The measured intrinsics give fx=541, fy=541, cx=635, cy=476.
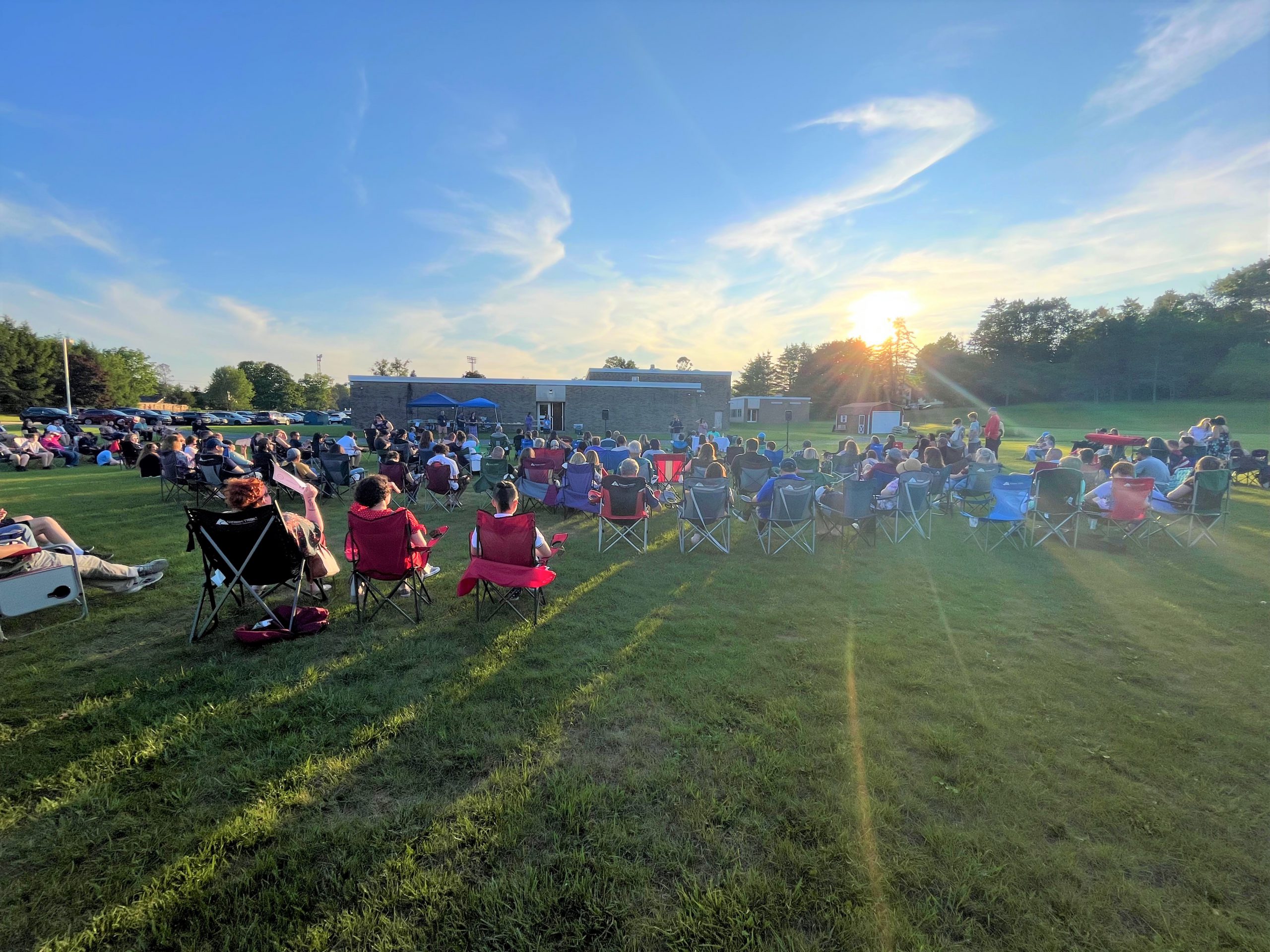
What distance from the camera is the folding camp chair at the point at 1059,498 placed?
679 cm

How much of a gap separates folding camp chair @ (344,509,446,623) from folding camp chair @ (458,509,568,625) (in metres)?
0.43

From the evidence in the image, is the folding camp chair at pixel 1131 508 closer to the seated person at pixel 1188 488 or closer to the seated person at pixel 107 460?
the seated person at pixel 1188 488

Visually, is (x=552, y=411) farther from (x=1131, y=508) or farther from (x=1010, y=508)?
(x=1131, y=508)

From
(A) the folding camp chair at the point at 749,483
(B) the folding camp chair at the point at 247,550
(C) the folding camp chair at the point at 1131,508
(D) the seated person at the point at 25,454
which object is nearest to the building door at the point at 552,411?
(D) the seated person at the point at 25,454

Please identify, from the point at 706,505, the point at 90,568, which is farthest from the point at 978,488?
the point at 90,568

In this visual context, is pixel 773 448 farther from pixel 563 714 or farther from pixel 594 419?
pixel 594 419

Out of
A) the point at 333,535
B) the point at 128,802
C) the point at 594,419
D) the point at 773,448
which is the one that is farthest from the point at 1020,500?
the point at 594,419

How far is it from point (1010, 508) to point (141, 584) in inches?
377

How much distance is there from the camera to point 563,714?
10.2 feet

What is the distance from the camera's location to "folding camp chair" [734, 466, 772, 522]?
8484 millimetres

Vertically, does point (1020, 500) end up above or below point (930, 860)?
above

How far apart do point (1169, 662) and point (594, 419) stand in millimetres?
32454

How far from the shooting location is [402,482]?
8711mm

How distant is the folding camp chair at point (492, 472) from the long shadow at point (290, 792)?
5.78 m
